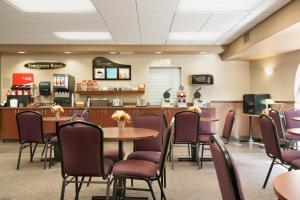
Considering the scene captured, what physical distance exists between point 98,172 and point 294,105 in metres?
5.45

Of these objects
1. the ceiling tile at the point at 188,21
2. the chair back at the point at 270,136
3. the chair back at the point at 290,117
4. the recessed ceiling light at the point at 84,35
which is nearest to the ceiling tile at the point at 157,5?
the ceiling tile at the point at 188,21

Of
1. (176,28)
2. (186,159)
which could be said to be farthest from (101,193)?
(176,28)

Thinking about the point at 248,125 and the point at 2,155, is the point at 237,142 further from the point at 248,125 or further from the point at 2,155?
the point at 2,155

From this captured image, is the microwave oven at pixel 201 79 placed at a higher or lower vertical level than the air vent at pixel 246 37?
lower

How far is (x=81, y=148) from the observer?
98.1 inches

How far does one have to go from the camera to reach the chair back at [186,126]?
4.58 meters

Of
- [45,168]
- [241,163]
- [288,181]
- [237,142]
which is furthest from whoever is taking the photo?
[237,142]

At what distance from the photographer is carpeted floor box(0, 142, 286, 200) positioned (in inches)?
133

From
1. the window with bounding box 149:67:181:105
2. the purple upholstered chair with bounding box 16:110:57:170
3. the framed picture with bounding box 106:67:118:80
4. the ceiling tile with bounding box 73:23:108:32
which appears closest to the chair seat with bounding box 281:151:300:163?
the purple upholstered chair with bounding box 16:110:57:170

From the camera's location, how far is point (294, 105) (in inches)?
252

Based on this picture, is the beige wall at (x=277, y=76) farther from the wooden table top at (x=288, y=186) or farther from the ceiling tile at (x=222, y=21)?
the wooden table top at (x=288, y=186)

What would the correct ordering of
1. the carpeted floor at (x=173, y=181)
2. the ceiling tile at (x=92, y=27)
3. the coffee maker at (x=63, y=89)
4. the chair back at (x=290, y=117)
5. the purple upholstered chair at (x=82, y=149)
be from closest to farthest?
the purple upholstered chair at (x=82, y=149) < the carpeted floor at (x=173, y=181) < the chair back at (x=290, y=117) < the ceiling tile at (x=92, y=27) < the coffee maker at (x=63, y=89)

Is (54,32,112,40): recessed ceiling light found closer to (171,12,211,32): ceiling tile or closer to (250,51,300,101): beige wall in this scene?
(171,12,211,32): ceiling tile

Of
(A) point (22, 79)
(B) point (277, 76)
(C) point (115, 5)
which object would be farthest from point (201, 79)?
(A) point (22, 79)
